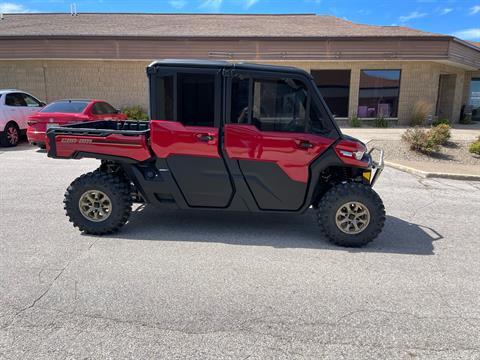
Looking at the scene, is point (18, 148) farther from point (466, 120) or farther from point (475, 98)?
point (475, 98)

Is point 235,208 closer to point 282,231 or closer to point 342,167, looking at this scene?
point 282,231

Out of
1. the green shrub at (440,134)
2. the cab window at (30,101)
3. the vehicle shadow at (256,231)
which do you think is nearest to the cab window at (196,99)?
the vehicle shadow at (256,231)

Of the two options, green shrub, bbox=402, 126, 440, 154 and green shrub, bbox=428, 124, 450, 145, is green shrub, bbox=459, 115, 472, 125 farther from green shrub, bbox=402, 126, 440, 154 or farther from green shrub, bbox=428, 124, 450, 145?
green shrub, bbox=402, 126, 440, 154

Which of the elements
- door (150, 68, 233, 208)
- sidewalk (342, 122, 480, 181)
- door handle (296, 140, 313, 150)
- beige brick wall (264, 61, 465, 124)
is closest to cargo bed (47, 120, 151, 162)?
door (150, 68, 233, 208)

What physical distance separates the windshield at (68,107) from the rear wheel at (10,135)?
2132 mm

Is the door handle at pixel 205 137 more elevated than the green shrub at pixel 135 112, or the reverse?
the green shrub at pixel 135 112

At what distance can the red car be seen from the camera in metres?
9.62

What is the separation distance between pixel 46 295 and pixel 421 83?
61.1 ft

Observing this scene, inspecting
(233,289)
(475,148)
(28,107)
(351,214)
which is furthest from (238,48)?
(233,289)

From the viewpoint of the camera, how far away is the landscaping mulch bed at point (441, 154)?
10.1 metres

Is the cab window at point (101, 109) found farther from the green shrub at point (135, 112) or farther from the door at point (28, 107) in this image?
the green shrub at point (135, 112)

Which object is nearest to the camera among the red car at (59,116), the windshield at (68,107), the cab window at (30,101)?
the red car at (59,116)

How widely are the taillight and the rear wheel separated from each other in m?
11.1

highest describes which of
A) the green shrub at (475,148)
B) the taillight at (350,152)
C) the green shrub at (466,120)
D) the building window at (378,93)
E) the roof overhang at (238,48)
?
the roof overhang at (238,48)
